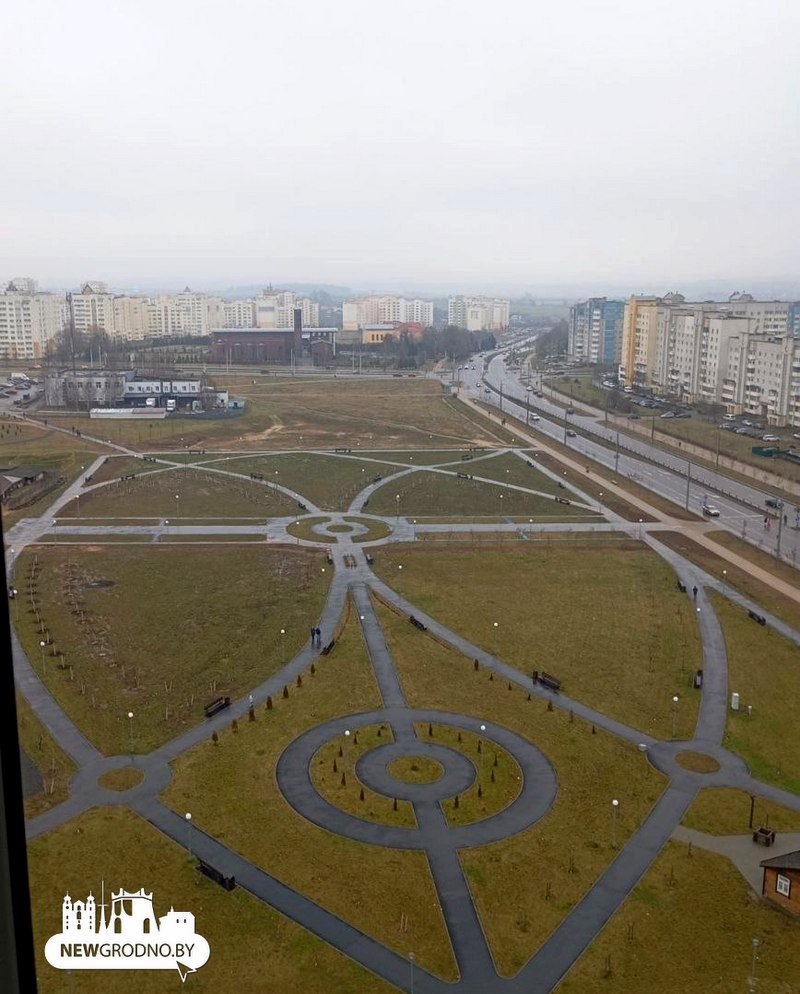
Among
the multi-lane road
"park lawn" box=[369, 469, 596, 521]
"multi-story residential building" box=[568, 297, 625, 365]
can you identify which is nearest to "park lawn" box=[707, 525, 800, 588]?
the multi-lane road

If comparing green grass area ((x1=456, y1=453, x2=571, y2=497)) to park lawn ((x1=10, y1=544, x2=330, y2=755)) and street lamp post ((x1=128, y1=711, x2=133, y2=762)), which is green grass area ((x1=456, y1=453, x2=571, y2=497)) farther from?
street lamp post ((x1=128, y1=711, x2=133, y2=762))

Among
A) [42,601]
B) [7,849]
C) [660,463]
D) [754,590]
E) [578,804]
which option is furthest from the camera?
[660,463]

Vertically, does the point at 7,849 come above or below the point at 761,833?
above

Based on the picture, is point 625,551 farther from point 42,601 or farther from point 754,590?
point 42,601

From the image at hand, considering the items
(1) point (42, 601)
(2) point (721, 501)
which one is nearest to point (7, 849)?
(1) point (42, 601)

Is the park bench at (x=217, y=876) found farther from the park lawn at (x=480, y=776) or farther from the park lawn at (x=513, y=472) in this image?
the park lawn at (x=513, y=472)

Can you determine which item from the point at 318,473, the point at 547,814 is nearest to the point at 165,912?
the point at 547,814
